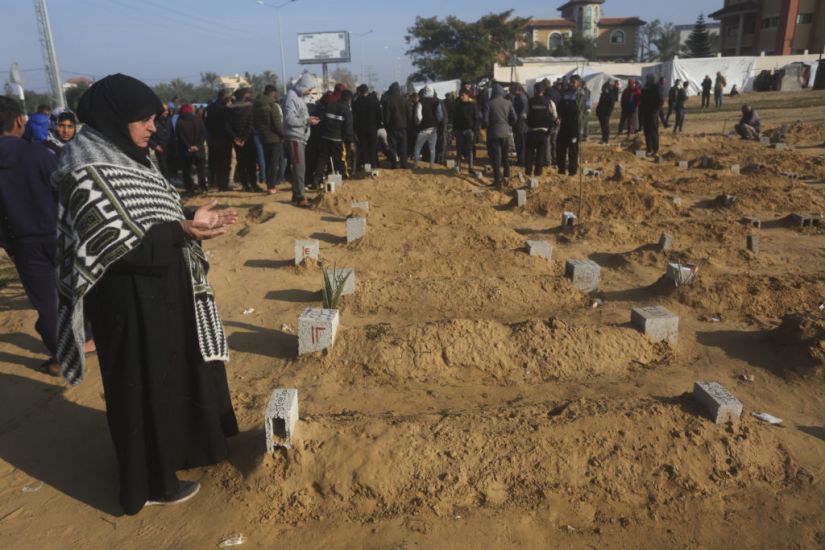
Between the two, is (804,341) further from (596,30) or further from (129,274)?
(596,30)

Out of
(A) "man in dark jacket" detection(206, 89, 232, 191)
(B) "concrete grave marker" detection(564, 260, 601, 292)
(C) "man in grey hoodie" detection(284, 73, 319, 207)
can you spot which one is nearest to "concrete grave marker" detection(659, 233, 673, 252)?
(B) "concrete grave marker" detection(564, 260, 601, 292)

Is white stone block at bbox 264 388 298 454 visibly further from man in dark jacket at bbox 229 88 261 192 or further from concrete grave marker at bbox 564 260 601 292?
man in dark jacket at bbox 229 88 261 192

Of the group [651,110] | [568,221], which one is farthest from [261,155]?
[651,110]

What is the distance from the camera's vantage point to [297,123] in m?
8.06

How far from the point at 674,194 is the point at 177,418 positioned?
9.31 meters

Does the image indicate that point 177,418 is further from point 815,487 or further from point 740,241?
point 740,241

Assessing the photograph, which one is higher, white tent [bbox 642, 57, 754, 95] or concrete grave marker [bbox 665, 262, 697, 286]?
white tent [bbox 642, 57, 754, 95]

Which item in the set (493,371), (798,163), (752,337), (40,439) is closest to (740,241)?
(752,337)

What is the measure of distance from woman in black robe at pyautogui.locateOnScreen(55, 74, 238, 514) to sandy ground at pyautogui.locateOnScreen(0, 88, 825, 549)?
1.05ft

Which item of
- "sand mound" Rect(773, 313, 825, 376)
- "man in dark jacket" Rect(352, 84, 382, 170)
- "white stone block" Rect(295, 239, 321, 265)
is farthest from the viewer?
"man in dark jacket" Rect(352, 84, 382, 170)

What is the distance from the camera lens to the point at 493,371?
4.11 m

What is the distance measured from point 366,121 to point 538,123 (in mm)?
3106

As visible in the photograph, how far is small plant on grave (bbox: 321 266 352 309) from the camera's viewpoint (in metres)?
4.73

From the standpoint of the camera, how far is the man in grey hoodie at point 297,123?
803cm
